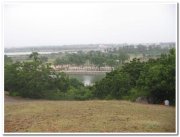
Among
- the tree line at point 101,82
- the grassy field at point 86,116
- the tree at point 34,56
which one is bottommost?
the grassy field at point 86,116

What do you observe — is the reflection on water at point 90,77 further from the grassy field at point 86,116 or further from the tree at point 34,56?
the tree at point 34,56

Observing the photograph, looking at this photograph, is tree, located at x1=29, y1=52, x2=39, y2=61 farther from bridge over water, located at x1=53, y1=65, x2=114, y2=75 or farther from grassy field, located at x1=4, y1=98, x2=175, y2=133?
grassy field, located at x1=4, y1=98, x2=175, y2=133

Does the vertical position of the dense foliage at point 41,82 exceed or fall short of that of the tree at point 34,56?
it falls short

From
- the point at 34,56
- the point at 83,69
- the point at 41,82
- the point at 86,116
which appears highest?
the point at 34,56

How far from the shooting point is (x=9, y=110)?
986cm

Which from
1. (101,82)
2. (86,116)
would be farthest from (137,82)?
(86,116)

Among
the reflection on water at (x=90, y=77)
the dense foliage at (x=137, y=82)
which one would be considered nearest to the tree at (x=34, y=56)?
the reflection on water at (x=90, y=77)

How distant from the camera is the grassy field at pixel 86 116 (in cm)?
976

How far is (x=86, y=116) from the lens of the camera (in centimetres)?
982

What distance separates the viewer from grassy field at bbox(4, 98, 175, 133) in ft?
32.0

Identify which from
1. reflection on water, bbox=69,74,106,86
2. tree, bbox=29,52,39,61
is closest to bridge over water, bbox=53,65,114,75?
reflection on water, bbox=69,74,106,86

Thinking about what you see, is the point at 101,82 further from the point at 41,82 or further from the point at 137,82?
the point at 41,82

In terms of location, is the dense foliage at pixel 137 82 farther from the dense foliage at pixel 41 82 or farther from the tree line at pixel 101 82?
the dense foliage at pixel 41 82

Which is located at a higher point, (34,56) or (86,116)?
(34,56)
